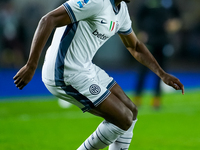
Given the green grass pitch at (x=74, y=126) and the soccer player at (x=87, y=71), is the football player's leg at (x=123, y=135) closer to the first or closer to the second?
the soccer player at (x=87, y=71)

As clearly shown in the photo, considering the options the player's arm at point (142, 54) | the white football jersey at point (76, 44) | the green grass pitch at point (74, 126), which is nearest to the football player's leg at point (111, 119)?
the white football jersey at point (76, 44)

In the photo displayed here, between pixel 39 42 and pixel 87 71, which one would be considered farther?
pixel 87 71

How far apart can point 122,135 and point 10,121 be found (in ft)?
12.8

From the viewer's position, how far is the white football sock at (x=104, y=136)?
364 centimetres

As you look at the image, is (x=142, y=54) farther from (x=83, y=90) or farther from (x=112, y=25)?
(x=83, y=90)

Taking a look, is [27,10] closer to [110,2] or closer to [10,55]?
[10,55]

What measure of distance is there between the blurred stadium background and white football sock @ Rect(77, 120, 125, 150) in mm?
1431

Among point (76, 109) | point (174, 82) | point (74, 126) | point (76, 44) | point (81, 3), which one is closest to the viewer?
point (81, 3)

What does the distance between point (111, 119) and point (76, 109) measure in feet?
18.4

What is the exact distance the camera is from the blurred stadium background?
5.82 meters

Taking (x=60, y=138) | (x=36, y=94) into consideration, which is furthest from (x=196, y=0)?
(x=60, y=138)

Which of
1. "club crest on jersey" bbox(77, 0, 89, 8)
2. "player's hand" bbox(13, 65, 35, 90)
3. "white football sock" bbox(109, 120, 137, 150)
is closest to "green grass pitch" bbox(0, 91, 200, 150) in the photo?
"white football sock" bbox(109, 120, 137, 150)

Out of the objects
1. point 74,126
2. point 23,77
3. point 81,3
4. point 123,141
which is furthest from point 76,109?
point 23,77

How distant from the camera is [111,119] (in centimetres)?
361
